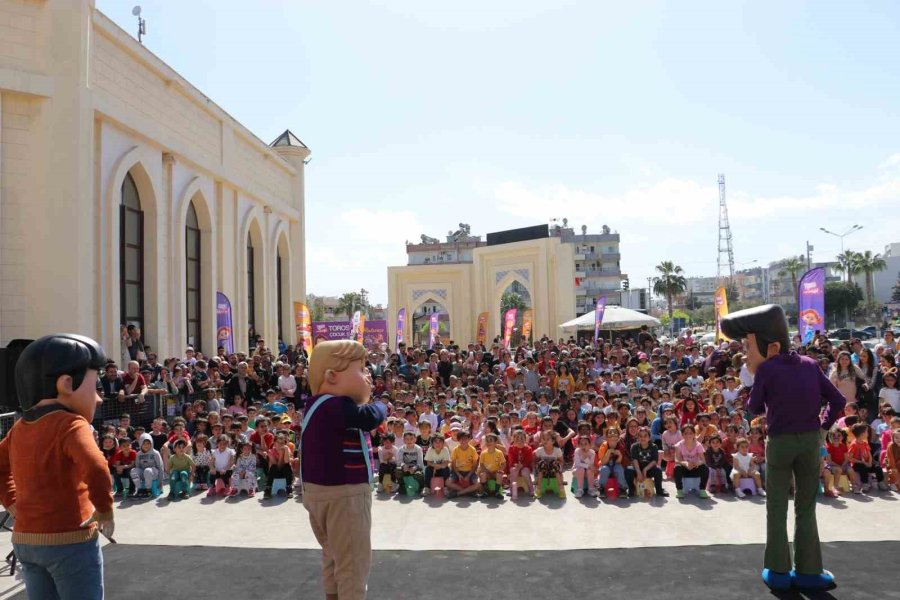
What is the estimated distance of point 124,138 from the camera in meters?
14.2

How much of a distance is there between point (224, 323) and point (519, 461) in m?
10.7

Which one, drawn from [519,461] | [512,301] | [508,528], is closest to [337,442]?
[508,528]

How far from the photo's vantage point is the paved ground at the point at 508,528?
5.35 m

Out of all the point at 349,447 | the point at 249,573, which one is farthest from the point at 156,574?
the point at 349,447

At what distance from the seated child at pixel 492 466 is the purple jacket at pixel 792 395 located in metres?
4.05

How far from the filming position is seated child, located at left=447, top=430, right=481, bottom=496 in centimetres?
830

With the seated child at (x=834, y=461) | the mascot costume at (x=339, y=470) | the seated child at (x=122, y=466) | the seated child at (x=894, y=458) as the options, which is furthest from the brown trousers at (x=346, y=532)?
the seated child at (x=894, y=458)

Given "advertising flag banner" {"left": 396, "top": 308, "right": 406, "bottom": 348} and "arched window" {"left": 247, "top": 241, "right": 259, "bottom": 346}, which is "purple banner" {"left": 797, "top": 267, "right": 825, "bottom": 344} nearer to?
"advertising flag banner" {"left": 396, "top": 308, "right": 406, "bottom": 348}

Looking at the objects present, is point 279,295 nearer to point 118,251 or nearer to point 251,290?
point 251,290

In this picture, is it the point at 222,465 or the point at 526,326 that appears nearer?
the point at 222,465

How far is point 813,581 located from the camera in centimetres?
443

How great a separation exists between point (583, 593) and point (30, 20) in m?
Answer: 13.1

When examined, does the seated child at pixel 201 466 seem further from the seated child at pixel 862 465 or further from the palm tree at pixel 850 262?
the palm tree at pixel 850 262

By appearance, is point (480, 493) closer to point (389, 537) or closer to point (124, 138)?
point (389, 537)
